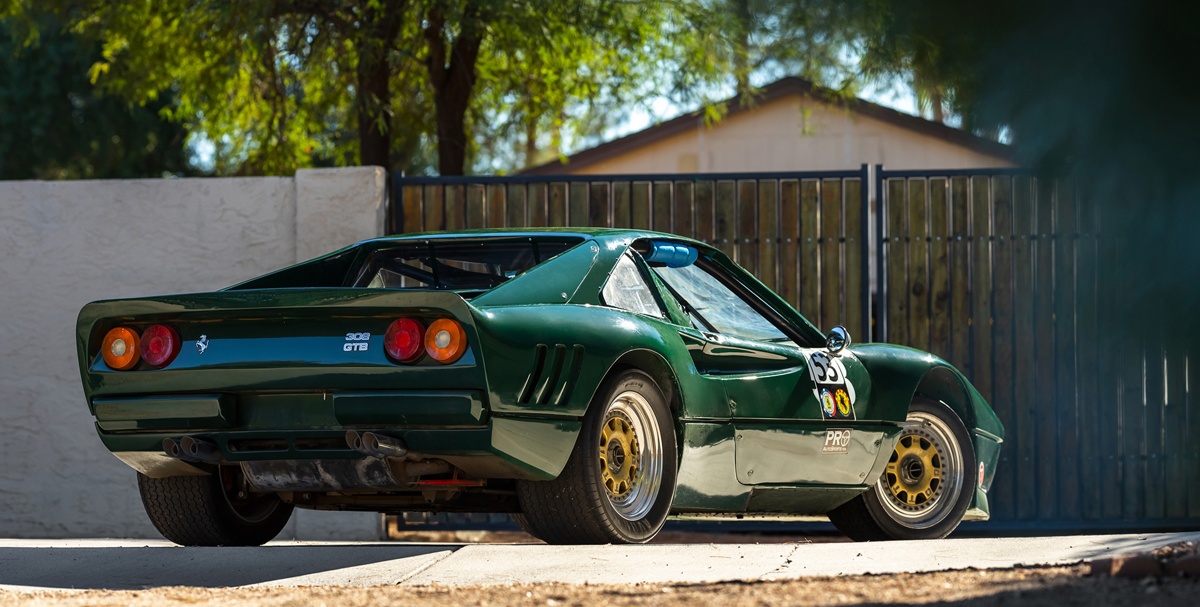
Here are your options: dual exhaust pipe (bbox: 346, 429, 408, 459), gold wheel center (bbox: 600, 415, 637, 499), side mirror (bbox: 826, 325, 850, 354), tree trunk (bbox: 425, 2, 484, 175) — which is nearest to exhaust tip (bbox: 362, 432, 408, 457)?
dual exhaust pipe (bbox: 346, 429, 408, 459)

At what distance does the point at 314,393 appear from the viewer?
14.9 ft

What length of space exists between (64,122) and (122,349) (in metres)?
29.2

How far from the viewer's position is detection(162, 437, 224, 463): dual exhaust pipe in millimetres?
4691

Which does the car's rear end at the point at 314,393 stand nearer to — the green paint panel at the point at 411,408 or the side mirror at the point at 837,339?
the green paint panel at the point at 411,408

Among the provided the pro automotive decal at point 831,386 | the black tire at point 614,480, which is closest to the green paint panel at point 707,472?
the black tire at point 614,480

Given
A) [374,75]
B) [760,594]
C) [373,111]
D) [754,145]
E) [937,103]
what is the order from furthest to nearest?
1. [754,145]
2. [374,75]
3. [373,111]
4. [760,594]
5. [937,103]

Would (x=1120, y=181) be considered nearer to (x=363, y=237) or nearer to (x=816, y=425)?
(x=816, y=425)

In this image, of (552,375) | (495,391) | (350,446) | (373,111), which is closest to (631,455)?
(552,375)

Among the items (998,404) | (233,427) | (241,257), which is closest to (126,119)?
(241,257)

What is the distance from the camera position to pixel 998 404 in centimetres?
853

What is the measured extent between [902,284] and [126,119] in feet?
90.5

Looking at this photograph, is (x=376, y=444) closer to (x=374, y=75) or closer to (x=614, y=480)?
(x=614, y=480)

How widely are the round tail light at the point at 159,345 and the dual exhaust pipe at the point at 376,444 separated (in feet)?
2.55

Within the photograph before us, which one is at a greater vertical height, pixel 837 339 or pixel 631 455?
pixel 837 339
